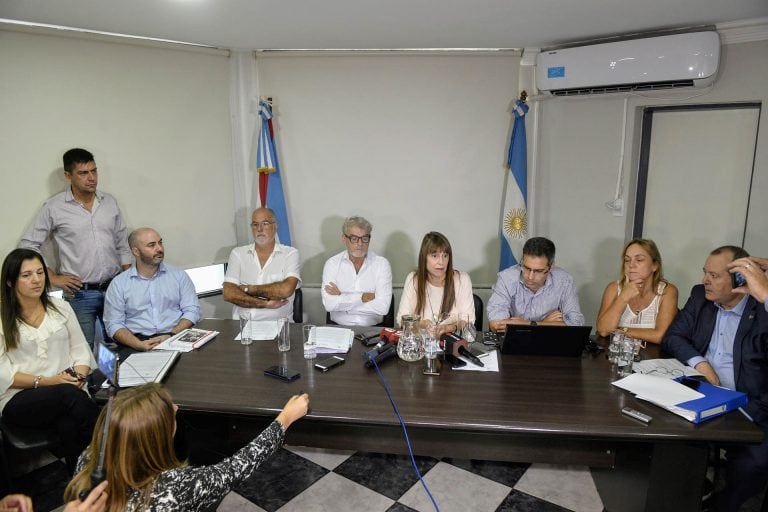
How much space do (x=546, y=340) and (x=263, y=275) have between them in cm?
206

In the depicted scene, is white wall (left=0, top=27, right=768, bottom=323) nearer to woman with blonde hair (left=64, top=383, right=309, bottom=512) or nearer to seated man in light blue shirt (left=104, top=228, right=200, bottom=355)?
seated man in light blue shirt (left=104, top=228, right=200, bottom=355)

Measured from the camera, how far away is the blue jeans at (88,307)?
3.45 meters

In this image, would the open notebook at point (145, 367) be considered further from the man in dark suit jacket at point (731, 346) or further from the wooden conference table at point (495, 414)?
the man in dark suit jacket at point (731, 346)

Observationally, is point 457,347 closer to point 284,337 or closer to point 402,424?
point 402,424

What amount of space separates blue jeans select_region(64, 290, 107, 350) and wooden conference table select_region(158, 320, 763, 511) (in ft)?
4.47

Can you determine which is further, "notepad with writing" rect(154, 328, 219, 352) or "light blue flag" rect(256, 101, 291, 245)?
"light blue flag" rect(256, 101, 291, 245)

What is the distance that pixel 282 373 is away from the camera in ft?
7.48

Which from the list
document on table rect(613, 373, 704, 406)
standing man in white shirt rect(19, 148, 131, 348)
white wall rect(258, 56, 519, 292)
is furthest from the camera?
white wall rect(258, 56, 519, 292)

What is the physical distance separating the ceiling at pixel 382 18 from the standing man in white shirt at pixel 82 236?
34.1 inches

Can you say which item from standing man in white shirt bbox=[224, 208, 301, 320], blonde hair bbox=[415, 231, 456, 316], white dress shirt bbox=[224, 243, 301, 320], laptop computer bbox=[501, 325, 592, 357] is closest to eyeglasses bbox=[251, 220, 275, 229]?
standing man in white shirt bbox=[224, 208, 301, 320]

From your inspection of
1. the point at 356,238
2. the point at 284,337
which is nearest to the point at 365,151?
the point at 356,238

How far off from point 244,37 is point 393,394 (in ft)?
9.43

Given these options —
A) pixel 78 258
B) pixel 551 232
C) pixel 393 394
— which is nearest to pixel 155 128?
pixel 78 258

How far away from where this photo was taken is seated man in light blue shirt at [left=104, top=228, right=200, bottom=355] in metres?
2.99
